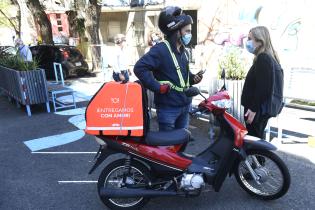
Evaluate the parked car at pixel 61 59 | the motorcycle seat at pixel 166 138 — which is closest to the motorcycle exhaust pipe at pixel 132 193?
the motorcycle seat at pixel 166 138

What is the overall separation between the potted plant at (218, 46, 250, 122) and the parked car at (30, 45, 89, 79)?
9.29 metres

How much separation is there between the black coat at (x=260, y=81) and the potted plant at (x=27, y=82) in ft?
18.0

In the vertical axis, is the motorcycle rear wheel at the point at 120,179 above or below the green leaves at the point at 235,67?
below

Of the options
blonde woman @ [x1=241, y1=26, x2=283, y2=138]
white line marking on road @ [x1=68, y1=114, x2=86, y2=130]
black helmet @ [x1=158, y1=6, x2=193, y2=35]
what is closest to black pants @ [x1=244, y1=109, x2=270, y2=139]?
blonde woman @ [x1=241, y1=26, x2=283, y2=138]

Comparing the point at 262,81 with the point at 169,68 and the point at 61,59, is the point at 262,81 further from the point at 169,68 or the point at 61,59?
the point at 61,59

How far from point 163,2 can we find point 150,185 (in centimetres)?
1430

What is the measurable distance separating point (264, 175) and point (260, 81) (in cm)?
100

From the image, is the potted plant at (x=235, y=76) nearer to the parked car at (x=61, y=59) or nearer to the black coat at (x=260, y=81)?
the black coat at (x=260, y=81)

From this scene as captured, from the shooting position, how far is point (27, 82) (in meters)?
7.29

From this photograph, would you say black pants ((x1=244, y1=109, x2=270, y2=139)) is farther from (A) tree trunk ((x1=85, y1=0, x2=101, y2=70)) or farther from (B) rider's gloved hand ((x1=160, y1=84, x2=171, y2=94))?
(A) tree trunk ((x1=85, y1=0, x2=101, y2=70))

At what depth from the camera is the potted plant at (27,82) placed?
Result: 7285 mm

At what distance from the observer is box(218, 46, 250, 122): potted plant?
4.84 m

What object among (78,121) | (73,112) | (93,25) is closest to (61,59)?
(93,25)

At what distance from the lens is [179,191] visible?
316 centimetres
